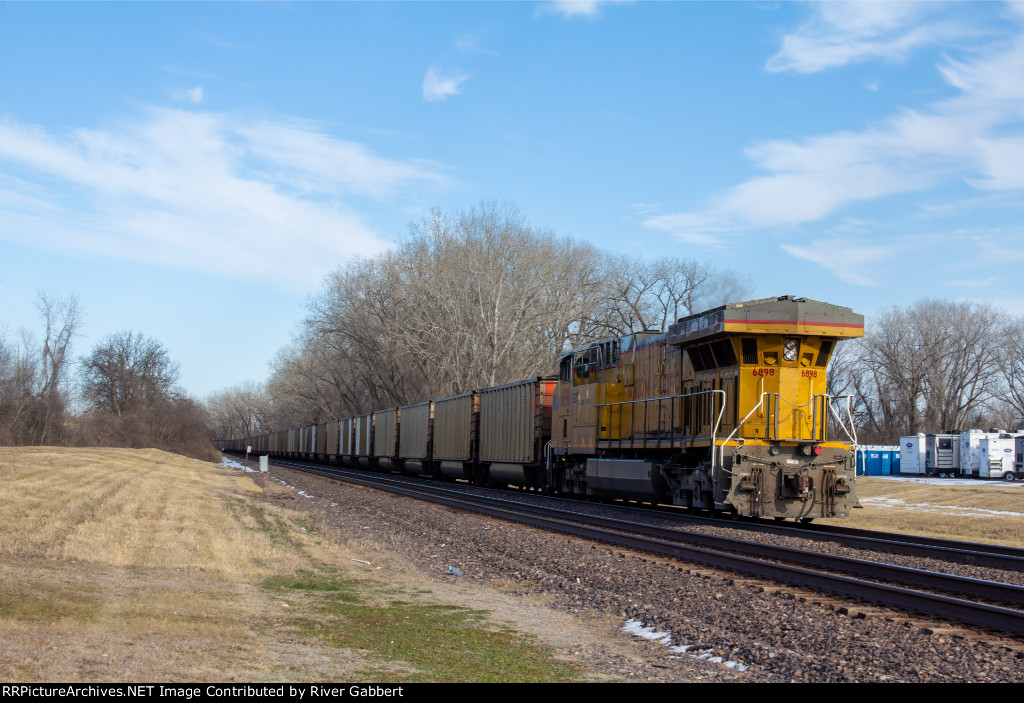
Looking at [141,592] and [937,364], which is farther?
[937,364]

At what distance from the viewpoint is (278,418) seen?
131250 millimetres

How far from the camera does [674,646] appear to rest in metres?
7.13

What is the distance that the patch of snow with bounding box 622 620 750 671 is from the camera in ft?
21.5

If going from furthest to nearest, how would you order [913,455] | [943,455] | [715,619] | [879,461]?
[879,461]
[913,455]
[943,455]
[715,619]

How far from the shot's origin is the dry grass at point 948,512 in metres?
19.0

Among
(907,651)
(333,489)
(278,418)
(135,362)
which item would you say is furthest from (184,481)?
(278,418)

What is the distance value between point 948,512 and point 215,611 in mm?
23192

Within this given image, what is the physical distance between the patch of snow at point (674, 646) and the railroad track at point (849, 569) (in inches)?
103

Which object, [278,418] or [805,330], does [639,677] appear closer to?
[805,330]

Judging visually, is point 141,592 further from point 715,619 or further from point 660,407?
point 660,407

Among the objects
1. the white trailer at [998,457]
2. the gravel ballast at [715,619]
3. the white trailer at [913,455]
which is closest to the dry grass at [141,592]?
the gravel ballast at [715,619]

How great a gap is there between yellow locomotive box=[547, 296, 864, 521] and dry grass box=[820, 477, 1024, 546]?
390cm

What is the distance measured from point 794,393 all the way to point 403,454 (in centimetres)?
2885

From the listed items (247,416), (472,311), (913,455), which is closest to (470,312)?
(472,311)
